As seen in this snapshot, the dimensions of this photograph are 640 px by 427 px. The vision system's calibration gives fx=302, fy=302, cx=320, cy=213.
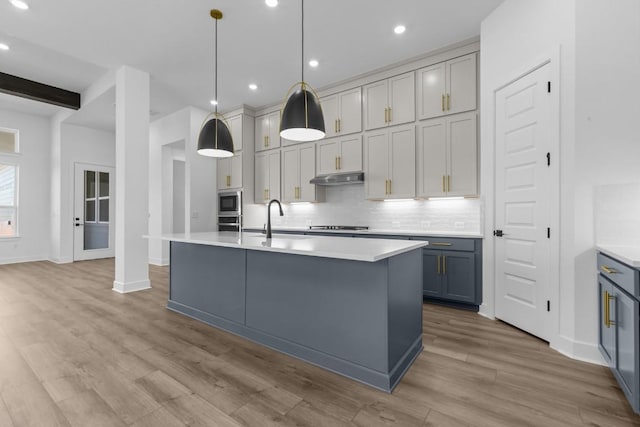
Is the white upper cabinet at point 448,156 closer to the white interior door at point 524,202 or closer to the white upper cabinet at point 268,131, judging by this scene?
the white interior door at point 524,202

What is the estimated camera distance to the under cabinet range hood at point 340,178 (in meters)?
4.50

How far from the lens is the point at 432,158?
396 cm

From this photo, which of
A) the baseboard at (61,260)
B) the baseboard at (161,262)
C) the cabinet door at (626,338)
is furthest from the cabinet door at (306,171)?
the baseboard at (61,260)

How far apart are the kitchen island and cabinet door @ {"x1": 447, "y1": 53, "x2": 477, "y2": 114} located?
219cm

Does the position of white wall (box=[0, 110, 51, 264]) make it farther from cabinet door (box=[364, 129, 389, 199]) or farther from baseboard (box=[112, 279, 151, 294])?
cabinet door (box=[364, 129, 389, 199])

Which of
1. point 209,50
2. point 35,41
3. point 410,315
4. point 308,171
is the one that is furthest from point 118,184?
point 410,315

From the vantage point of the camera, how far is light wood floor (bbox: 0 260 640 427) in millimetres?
1645

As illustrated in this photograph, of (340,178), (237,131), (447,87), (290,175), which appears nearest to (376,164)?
(340,178)

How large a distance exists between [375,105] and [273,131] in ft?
7.00

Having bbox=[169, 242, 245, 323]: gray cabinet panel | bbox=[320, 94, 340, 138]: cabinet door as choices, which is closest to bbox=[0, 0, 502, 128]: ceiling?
bbox=[320, 94, 340, 138]: cabinet door

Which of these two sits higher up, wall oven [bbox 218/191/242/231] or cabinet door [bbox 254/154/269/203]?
cabinet door [bbox 254/154/269/203]

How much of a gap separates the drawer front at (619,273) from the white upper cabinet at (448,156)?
166 centimetres

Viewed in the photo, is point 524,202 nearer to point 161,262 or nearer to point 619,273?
point 619,273

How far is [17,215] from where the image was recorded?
674 cm
